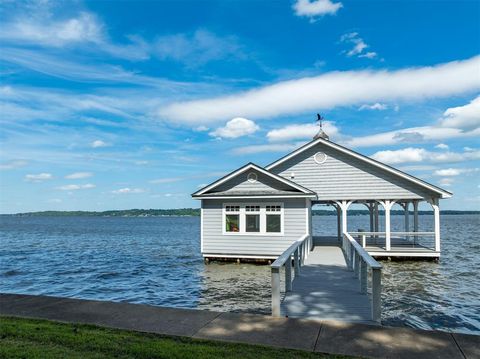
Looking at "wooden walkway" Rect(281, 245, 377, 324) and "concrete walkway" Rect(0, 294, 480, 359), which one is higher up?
"concrete walkway" Rect(0, 294, 480, 359)

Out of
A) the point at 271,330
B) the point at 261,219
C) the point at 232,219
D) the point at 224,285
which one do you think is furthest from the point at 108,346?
the point at 232,219

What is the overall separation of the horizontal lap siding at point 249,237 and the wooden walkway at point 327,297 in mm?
4476

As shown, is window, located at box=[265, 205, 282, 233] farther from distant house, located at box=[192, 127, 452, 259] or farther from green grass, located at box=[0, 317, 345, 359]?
green grass, located at box=[0, 317, 345, 359]

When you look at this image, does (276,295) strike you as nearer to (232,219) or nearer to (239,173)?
(232,219)

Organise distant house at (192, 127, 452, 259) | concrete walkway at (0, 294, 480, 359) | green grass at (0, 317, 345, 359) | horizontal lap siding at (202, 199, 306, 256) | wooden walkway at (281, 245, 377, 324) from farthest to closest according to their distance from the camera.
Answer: distant house at (192, 127, 452, 259) < horizontal lap siding at (202, 199, 306, 256) < wooden walkway at (281, 245, 377, 324) < concrete walkway at (0, 294, 480, 359) < green grass at (0, 317, 345, 359)

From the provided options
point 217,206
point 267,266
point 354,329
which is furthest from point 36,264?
point 354,329

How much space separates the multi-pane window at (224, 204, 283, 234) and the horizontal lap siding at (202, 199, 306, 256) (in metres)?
0.25

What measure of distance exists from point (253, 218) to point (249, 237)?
0.89 m

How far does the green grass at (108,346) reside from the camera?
5.47 meters

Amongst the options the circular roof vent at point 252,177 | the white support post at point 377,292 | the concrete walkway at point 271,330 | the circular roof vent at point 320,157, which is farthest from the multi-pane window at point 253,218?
the concrete walkway at point 271,330

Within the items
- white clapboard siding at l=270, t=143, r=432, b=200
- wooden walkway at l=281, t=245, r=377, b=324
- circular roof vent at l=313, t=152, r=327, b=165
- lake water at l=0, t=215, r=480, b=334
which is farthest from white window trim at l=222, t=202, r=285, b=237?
wooden walkway at l=281, t=245, r=377, b=324

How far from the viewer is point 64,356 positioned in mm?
5438

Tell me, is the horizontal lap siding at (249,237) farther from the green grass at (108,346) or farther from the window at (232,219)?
the green grass at (108,346)

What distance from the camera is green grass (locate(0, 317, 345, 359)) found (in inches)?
215
